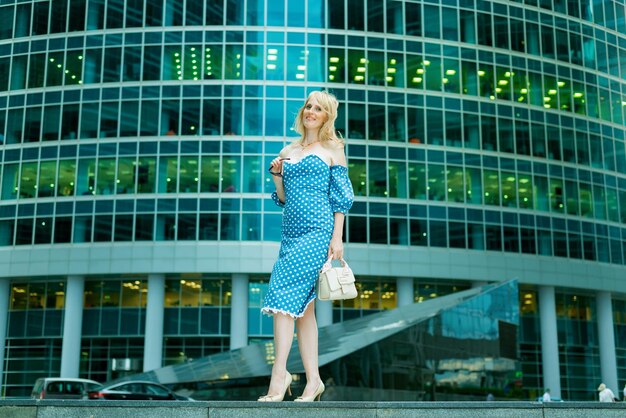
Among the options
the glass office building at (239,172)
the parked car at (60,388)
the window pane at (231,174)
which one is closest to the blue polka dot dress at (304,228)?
the parked car at (60,388)

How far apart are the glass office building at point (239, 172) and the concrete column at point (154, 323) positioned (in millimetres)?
82

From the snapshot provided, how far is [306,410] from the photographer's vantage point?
621 centimetres

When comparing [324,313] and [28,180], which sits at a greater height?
[28,180]

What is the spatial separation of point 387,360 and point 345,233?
63.4ft

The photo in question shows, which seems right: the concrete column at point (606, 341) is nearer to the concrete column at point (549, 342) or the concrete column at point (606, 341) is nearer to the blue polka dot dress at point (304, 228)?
the concrete column at point (549, 342)

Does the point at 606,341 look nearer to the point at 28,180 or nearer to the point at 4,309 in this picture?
the point at 28,180

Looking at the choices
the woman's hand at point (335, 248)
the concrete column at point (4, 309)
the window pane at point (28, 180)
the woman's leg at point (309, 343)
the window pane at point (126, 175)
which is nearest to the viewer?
the woman's leg at point (309, 343)

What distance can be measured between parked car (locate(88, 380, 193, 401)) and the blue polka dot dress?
19521mm

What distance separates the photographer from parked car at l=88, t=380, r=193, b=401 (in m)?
25.4

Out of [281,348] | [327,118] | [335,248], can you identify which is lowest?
[281,348]

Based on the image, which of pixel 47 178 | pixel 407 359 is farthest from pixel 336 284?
pixel 47 178

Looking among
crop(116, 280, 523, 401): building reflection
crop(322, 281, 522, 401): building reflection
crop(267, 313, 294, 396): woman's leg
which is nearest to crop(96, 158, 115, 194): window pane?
crop(116, 280, 523, 401): building reflection

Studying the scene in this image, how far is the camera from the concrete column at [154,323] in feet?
142

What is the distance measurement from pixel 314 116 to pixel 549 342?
142 ft
